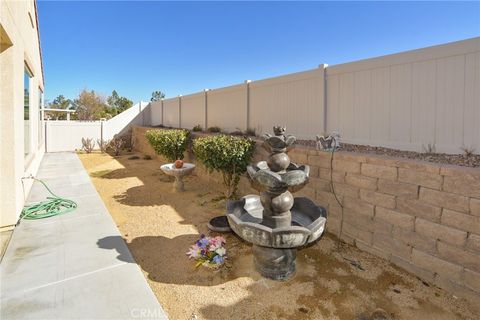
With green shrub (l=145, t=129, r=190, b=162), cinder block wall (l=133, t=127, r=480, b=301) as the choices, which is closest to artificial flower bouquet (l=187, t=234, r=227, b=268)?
cinder block wall (l=133, t=127, r=480, b=301)

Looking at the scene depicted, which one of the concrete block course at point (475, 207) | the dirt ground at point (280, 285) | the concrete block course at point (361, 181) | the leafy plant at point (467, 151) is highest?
the leafy plant at point (467, 151)

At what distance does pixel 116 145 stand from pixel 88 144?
207 cm

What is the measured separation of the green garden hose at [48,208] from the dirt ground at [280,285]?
1.12 metres

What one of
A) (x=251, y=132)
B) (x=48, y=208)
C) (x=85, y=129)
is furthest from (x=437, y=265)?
(x=85, y=129)

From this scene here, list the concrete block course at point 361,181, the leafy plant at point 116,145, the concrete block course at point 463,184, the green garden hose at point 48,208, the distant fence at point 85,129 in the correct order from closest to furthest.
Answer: the concrete block course at point 463,184 → the concrete block course at point 361,181 → the green garden hose at point 48,208 → the leafy plant at point 116,145 → the distant fence at point 85,129

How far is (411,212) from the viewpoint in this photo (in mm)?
3162

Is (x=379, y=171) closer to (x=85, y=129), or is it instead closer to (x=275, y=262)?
(x=275, y=262)

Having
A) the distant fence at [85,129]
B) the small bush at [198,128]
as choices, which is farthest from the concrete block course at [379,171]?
the distant fence at [85,129]

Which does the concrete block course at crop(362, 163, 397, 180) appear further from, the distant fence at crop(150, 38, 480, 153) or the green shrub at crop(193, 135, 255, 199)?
the green shrub at crop(193, 135, 255, 199)

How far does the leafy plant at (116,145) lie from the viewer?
14.0 meters

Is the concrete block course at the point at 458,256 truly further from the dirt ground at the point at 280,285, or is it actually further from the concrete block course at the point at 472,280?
the dirt ground at the point at 280,285

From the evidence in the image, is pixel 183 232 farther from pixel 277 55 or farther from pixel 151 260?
pixel 277 55

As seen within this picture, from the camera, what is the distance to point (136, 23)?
36.6ft

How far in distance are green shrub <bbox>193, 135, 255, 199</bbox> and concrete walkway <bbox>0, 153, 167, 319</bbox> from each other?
2289 millimetres
